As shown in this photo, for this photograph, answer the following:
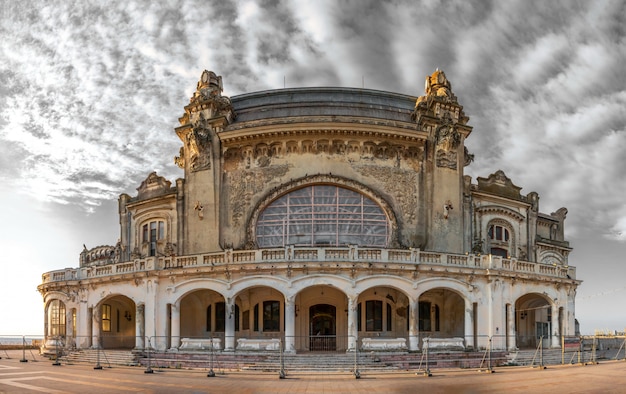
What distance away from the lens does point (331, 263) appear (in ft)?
115

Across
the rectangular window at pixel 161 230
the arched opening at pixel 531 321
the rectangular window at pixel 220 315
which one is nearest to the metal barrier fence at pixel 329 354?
the rectangular window at pixel 220 315

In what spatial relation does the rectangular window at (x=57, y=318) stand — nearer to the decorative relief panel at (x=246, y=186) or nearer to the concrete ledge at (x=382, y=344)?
the decorative relief panel at (x=246, y=186)

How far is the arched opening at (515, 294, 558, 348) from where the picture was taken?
45.7 meters

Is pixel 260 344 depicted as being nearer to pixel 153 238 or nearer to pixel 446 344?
pixel 446 344

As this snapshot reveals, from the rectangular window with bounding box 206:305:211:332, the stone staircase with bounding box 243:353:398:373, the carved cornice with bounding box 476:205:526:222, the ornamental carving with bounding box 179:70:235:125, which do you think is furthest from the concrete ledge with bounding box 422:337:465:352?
the ornamental carving with bounding box 179:70:235:125

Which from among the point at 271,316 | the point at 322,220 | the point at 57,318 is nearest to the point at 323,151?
the point at 322,220

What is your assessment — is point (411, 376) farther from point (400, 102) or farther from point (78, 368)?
point (400, 102)

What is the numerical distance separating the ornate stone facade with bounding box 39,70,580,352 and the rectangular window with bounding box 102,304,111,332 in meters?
0.09

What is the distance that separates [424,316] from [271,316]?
1068cm

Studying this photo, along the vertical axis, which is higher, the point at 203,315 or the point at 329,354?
the point at 203,315

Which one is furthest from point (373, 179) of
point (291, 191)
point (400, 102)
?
point (400, 102)

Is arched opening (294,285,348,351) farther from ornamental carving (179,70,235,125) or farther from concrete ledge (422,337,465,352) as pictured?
ornamental carving (179,70,235,125)

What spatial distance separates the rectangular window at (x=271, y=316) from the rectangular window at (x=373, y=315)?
6.08 m

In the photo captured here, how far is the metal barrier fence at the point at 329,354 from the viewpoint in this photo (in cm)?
3081
